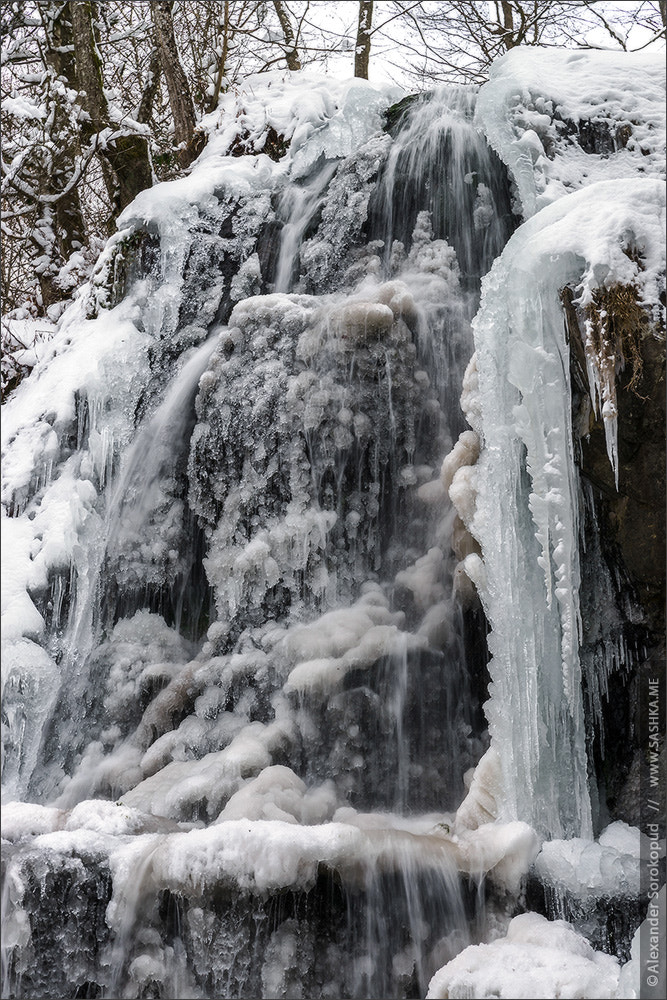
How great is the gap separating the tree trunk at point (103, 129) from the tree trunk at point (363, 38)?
2.97 m

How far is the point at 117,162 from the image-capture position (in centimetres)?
625

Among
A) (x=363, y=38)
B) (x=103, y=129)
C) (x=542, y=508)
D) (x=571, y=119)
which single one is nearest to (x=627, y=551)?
(x=542, y=508)

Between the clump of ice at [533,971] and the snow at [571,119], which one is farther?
the snow at [571,119]

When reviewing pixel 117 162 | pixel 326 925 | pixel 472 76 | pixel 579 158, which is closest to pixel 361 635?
pixel 326 925

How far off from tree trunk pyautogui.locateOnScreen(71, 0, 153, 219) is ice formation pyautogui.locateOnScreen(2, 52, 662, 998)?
61 cm

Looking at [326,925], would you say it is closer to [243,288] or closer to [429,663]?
[429,663]

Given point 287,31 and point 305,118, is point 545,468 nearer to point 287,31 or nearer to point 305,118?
point 305,118

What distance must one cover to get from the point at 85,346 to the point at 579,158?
299 centimetres

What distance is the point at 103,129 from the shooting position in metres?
6.35

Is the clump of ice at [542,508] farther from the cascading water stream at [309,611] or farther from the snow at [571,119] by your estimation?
the snow at [571,119]

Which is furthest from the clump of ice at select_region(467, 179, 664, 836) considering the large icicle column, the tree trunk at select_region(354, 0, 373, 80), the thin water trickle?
the tree trunk at select_region(354, 0, 373, 80)

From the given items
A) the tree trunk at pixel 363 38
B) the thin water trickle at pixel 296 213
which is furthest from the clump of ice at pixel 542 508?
the tree trunk at pixel 363 38

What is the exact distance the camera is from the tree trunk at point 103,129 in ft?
20.4

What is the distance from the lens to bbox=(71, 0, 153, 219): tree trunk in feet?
20.4
